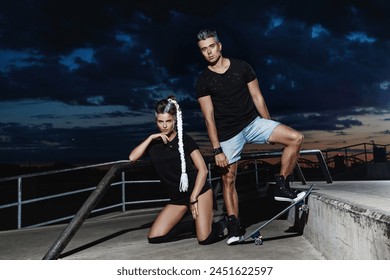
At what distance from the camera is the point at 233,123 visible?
10.6 feet

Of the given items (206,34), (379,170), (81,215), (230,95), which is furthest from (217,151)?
(379,170)

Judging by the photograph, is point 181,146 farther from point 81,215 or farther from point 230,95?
point 81,215

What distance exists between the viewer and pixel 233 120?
321 centimetres

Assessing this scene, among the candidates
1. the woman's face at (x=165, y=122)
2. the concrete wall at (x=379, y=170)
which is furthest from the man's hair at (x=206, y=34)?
the concrete wall at (x=379, y=170)

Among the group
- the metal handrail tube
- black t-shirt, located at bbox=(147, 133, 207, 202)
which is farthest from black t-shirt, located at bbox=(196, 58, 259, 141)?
the metal handrail tube

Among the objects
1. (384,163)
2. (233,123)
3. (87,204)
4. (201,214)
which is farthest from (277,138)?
(384,163)

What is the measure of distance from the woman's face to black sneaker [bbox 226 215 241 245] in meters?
0.89

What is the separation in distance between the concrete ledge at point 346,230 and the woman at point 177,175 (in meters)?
0.87

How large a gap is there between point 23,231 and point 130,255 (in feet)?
8.09

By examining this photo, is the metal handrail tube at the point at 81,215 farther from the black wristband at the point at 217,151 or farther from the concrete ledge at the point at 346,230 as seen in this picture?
the concrete ledge at the point at 346,230

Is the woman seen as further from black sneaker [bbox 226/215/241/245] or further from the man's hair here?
the man's hair

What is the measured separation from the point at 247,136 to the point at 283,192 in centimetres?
54
